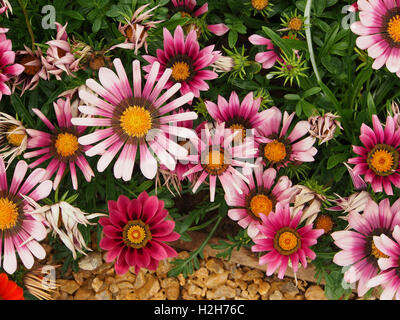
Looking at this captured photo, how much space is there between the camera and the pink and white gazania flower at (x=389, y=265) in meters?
1.25

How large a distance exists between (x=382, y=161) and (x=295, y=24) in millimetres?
532

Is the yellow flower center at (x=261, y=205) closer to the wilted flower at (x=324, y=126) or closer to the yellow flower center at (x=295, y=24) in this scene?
the wilted flower at (x=324, y=126)

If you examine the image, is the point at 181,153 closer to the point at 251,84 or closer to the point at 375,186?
the point at 251,84

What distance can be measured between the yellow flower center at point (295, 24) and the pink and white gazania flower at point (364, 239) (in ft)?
2.02

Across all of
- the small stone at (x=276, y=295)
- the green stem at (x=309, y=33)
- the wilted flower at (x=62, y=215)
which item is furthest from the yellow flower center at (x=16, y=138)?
the small stone at (x=276, y=295)

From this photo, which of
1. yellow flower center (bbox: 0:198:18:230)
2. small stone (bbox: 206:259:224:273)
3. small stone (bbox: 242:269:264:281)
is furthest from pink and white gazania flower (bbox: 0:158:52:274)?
small stone (bbox: 242:269:264:281)

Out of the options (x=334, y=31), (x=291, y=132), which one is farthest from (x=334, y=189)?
(x=334, y=31)

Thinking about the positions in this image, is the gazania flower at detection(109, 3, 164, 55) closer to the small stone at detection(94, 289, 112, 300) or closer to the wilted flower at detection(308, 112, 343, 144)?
the wilted flower at detection(308, 112, 343, 144)

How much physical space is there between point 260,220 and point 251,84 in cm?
48

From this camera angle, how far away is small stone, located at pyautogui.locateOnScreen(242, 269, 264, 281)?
1.86 metres

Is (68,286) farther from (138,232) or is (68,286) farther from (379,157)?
(379,157)

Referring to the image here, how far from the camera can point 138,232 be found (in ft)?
4.26

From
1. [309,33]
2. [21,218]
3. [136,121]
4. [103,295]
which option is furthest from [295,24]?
[103,295]

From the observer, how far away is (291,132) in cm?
150
